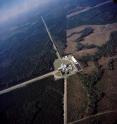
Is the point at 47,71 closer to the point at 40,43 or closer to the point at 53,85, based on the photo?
the point at 53,85

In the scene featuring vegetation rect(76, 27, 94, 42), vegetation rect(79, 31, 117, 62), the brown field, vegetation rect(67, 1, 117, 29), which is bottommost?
vegetation rect(67, 1, 117, 29)

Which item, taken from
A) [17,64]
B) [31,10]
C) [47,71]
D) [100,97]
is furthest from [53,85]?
[31,10]

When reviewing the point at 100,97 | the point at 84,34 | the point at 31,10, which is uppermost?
the point at 100,97

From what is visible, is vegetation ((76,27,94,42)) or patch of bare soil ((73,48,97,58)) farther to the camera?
vegetation ((76,27,94,42))

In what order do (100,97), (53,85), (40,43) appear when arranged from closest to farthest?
(100,97), (53,85), (40,43)

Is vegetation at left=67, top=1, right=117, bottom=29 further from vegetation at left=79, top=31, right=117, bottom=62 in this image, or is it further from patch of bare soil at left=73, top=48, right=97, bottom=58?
patch of bare soil at left=73, top=48, right=97, bottom=58

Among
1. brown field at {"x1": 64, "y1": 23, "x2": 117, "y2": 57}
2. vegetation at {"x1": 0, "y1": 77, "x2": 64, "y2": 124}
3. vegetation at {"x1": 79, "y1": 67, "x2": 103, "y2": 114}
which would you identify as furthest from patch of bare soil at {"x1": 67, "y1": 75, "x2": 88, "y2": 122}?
brown field at {"x1": 64, "y1": 23, "x2": 117, "y2": 57}

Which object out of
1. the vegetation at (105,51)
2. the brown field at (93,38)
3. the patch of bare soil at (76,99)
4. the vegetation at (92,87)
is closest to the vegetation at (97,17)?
the brown field at (93,38)

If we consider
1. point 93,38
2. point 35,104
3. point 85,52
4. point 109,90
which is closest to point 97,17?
point 93,38

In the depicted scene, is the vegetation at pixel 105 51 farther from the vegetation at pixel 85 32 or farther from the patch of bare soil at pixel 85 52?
the vegetation at pixel 85 32
